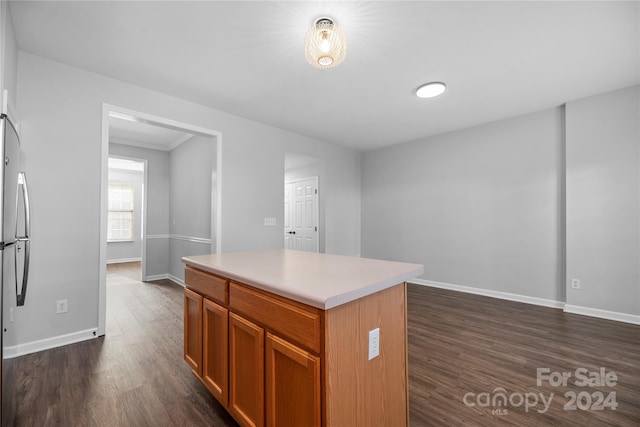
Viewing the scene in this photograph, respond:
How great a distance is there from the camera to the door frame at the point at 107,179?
9.04ft

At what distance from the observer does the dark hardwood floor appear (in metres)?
1.63

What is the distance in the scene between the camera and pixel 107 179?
2691 millimetres

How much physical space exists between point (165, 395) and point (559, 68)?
14.2 feet

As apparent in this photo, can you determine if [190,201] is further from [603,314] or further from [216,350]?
[603,314]

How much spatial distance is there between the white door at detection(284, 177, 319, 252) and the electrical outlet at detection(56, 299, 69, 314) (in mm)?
3836

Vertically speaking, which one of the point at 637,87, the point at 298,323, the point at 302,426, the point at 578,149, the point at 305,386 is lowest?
the point at 302,426

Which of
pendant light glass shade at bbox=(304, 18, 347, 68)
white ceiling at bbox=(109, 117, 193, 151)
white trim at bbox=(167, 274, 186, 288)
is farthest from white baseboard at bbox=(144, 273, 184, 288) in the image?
pendant light glass shade at bbox=(304, 18, 347, 68)

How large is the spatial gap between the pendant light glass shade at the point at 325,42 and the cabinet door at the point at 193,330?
1.88m

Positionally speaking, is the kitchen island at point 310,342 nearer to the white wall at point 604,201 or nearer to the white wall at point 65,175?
the white wall at point 65,175

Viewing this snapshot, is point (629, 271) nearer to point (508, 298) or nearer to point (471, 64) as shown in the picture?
point (508, 298)

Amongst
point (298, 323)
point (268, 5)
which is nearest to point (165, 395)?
point (298, 323)

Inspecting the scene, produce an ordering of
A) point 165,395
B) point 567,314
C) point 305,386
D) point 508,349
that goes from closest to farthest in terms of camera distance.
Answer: point 305,386 < point 165,395 < point 508,349 < point 567,314

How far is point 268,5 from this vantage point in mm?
1888

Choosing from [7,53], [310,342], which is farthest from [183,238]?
[310,342]
